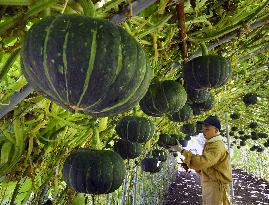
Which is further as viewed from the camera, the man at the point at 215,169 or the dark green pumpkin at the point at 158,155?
the dark green pumpkin at the point at 158,155

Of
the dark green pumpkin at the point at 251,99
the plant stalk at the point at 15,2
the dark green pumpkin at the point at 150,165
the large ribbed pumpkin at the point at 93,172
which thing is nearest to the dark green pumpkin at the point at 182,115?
the large ribbed pumpkin at the point at 93,172

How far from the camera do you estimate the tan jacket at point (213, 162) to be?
4379 millimetres

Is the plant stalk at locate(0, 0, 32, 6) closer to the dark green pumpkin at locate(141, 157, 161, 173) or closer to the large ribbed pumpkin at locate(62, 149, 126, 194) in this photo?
the large ribbed pumpkin at locate(62, 149, 126, 194)

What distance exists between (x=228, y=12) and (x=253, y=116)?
400 inches

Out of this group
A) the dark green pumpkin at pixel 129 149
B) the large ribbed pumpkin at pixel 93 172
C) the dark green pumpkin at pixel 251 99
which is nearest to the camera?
the large ribbed pumpkin at pixel 93 172

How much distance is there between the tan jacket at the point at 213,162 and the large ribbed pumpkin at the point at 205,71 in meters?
2.27

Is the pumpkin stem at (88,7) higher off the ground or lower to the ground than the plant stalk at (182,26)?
lower

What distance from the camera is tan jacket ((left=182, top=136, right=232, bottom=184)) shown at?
14.4ft

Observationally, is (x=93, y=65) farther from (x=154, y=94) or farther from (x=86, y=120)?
(x=86, y=120)

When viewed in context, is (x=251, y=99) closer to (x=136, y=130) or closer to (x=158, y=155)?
(x=158, y=155)

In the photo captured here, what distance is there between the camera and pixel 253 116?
1207 cm

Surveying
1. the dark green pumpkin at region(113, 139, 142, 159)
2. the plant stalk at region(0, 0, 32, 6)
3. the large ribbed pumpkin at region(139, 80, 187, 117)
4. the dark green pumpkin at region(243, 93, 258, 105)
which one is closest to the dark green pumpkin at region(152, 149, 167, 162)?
the dark green pumpkin at region(243, 93, 258, 105)

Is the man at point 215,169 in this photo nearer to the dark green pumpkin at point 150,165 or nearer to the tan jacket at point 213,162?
the tan jacket at point 213,162

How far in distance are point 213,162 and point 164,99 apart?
255 cm
